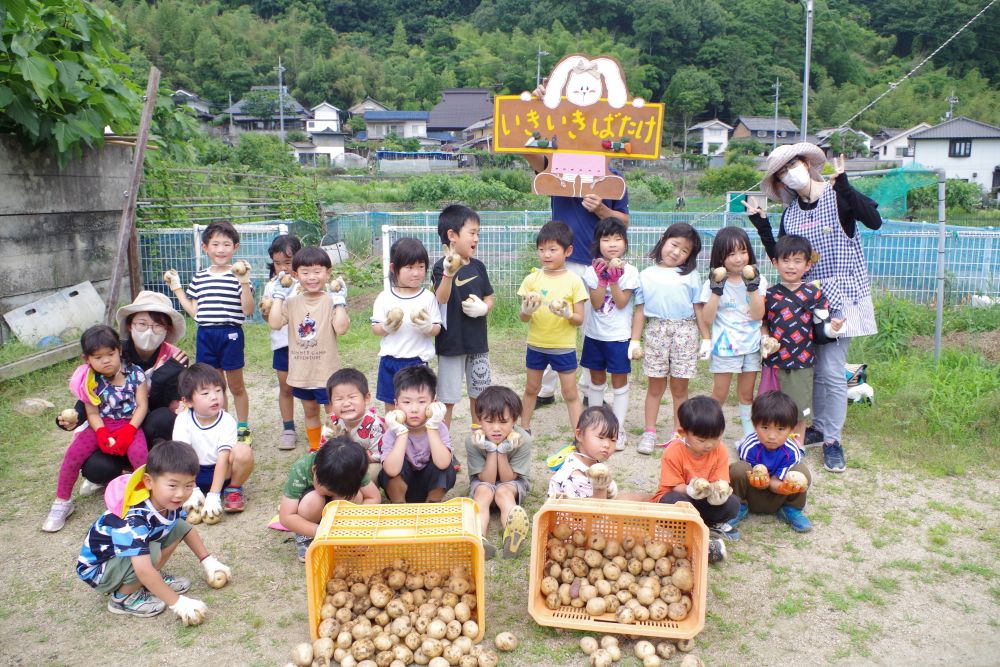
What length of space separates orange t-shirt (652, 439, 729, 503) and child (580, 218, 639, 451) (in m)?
0.99

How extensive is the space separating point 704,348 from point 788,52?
71.3 meters

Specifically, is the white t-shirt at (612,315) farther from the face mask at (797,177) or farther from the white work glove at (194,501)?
the white work glove at (194,501)

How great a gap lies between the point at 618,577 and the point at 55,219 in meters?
6.42

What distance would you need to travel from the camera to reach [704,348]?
439 centimetres

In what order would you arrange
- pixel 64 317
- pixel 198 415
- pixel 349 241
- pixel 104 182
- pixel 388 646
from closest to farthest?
pixel 388 646
pixel 198 415
pixel 64 317
pixel 104 182
pixel 349 241

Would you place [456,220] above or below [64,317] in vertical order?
above

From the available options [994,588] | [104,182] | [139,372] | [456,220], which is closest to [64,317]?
[104,182]

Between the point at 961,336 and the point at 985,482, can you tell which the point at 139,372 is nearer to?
the point at 985,482

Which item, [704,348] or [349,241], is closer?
[704,348]

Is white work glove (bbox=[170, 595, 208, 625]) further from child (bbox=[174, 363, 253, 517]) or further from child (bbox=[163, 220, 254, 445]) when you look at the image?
child (bbox=[163, 220, 254, 445])

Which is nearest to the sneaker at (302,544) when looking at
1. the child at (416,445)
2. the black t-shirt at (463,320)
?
the child at (416,445)

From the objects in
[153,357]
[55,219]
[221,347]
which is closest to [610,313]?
[221,347]

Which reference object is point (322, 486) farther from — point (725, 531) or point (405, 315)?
point (725, 531)

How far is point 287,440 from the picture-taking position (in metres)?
4.82
